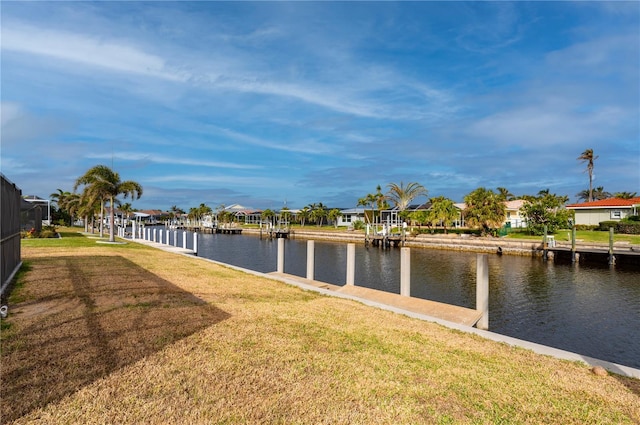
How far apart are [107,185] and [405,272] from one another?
2478 centimetres

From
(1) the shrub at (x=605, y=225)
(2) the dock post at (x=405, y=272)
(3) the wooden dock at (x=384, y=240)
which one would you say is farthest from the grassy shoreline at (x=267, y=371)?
(1) the shrub at (x=605, y=225)

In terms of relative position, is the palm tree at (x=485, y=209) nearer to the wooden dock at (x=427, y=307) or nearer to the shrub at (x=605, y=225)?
the shrub at (x=605, y=225)

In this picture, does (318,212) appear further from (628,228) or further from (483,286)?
(483,286)

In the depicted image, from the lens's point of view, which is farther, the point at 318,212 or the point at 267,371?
the point at 318,212

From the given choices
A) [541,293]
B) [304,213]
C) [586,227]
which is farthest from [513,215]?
[304,213]

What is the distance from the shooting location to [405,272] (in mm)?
11391

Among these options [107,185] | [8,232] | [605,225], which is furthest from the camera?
[605,225]

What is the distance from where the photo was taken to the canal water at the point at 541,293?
12156mm

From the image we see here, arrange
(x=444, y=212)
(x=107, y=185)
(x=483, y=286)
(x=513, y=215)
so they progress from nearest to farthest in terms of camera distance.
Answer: (x=483, y=286), (x=107, y=185), (x=444, y=212), (x=513, y=215)

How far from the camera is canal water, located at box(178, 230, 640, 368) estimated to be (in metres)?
12.2

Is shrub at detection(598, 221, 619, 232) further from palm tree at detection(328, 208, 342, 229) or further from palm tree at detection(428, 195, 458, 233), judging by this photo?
palm tree at detection(328, 208, 342, 229)

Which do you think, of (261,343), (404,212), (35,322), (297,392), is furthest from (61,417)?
(404,212)

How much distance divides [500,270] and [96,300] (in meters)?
26.3

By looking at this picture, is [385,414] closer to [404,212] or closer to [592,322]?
[592,322]
